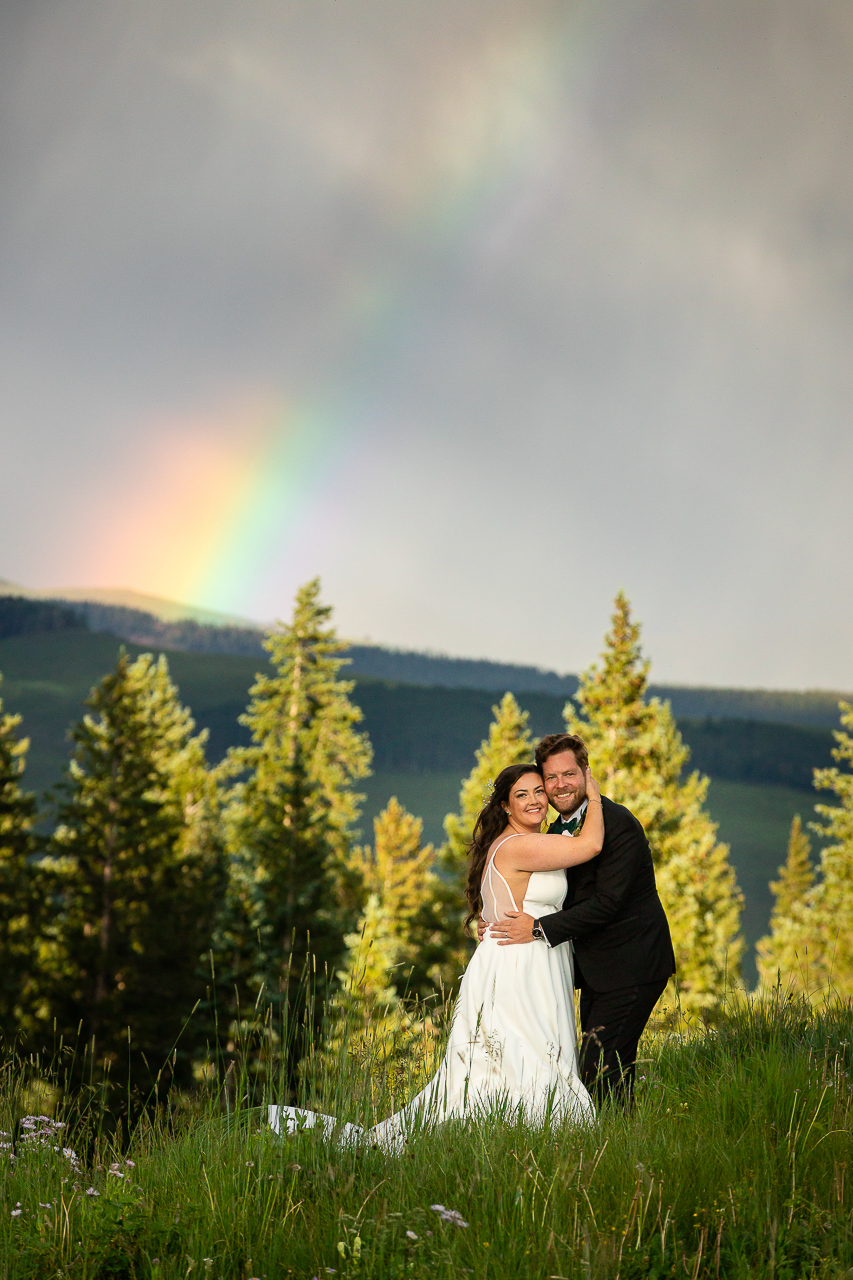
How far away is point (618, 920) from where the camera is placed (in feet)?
19.2

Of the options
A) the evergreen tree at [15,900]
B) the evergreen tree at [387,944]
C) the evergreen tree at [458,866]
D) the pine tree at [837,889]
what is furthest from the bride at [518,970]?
the pine tree at [837,889]

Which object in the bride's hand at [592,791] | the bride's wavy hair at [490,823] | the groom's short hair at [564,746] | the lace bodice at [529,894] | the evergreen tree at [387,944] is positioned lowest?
the evergreen tree at [387,944]

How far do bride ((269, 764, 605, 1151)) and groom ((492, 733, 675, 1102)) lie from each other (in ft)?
0.34

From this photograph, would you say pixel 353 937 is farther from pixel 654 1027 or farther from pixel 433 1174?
pixel 433 1174

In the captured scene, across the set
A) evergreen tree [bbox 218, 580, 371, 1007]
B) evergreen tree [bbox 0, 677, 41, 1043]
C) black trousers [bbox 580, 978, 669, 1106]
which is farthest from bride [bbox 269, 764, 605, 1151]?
evergreen tree [bbox 0, 677, 41, 1043]

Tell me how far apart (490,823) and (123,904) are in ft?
96.0

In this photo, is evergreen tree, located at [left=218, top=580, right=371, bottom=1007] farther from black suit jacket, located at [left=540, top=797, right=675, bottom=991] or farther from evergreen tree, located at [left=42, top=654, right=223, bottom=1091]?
black suit jacket, located at [left=540, top=797, right=675, bottom=991]

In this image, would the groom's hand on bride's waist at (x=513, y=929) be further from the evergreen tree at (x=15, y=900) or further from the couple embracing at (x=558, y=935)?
the evergreen tree at (x=15, y=900)

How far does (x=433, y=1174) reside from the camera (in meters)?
3.50

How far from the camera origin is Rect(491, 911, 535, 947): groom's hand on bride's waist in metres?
5.78

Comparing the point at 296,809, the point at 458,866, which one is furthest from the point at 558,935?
the point at 458,866

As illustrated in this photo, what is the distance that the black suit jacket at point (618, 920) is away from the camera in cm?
570

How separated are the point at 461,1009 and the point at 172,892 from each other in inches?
1185

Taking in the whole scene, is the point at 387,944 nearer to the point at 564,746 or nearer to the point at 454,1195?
the point at 564,746
